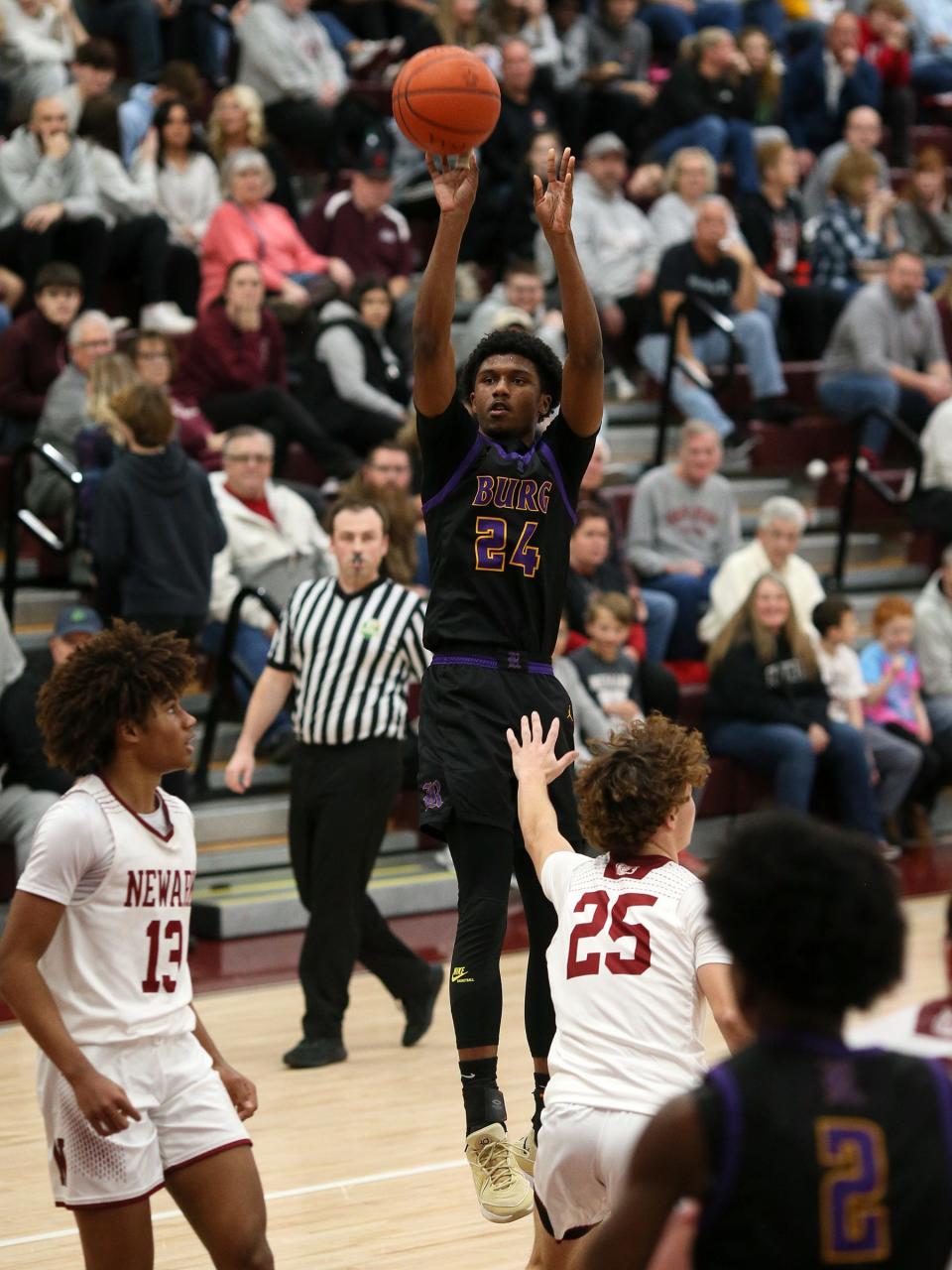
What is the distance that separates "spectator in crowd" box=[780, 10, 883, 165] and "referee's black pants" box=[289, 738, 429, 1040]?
9.37 metres

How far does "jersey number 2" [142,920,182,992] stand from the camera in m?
3.82

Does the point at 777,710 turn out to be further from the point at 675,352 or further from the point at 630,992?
the point at 630,992

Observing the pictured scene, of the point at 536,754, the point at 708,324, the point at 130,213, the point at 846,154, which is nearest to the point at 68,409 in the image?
the point at 130,213

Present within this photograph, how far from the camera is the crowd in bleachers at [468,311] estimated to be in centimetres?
924

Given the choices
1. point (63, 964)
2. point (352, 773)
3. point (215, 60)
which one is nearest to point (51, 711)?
point (63, 964)

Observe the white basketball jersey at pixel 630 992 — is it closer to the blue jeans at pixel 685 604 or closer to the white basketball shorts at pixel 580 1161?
the white basketball shorts at pixel 580 1161

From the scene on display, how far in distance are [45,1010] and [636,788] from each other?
1.15m

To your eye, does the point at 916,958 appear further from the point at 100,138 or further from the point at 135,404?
the point at 100,138

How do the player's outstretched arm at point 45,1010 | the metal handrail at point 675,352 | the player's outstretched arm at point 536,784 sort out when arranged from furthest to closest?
the metal handrail at point 675,352 < the player's outstretched arm at point 536,784 < the player's outstretched arm at point 45,1010

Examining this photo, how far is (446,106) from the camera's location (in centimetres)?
475

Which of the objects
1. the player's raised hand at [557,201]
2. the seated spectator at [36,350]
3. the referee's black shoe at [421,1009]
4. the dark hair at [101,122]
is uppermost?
the dark hair at [101,122]

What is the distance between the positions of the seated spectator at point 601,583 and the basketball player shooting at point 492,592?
472cm

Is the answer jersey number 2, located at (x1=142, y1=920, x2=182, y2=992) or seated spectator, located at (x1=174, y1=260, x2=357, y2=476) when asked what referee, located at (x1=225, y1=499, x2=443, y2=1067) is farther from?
seated spectator, located at (x1=174, y1=260, x2=357, y2=476)

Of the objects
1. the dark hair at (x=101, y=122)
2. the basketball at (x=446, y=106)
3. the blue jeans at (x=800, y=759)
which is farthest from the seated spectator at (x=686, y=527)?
the basketball at (x=446, y=106)
